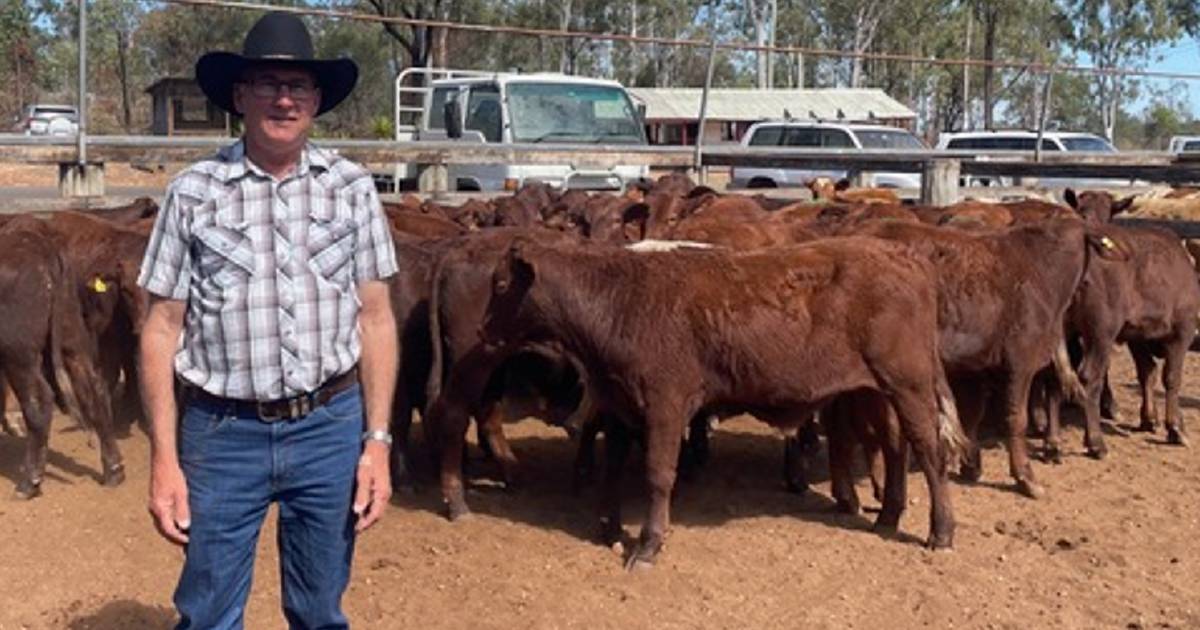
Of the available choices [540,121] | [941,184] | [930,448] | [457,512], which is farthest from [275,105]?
[540,121]

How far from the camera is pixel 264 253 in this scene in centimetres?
359

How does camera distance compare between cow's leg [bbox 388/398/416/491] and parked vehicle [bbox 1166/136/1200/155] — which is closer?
cow's leg [bbox 388/398/416/491]

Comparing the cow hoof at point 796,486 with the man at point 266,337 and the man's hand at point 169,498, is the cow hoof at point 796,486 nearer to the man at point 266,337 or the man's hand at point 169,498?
the man at point 266,337

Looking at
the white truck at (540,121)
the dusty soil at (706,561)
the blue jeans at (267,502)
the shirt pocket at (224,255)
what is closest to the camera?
the shirt pocket at (224,255)

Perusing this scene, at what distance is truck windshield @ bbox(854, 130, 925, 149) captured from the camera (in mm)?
25172

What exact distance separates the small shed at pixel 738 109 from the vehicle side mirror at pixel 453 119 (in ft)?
104

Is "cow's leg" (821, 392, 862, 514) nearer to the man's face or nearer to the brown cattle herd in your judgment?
the brown cattle herd

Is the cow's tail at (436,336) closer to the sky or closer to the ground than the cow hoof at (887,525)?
closer to the sky

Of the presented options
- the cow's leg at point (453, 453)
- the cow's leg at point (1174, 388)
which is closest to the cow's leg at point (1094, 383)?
the cow's leg at point (1174, 388)

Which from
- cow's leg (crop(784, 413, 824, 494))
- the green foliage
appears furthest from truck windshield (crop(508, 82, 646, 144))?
the green foliage

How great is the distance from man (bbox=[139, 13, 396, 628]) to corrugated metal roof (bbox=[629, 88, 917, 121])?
148 ft

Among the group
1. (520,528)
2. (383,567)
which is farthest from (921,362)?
(383,567)

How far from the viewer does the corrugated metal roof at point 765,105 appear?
164ft

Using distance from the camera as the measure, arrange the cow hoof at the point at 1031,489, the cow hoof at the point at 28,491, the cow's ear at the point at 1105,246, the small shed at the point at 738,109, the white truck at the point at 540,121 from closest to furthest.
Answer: the cow hoof at the point at 28,491, the cow hoof at the point at 1031,489, the cow's ear at the point at 1105,246, the white truck at the point at 540,121, the small shed at the point at 738,109
